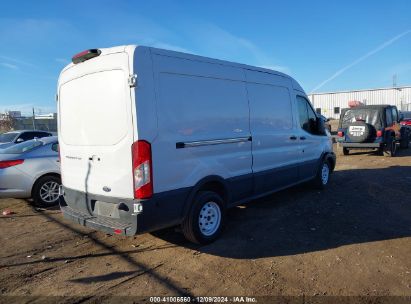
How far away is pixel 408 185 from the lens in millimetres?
8211

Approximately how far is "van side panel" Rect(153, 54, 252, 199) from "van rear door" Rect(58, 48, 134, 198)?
38cm

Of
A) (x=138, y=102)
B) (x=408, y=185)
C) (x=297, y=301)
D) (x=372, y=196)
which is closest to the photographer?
(x=297, y=301)

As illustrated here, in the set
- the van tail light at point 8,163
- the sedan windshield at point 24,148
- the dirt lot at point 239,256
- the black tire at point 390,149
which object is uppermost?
the sedan windshield at point 24,148

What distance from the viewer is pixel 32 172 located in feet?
22.6

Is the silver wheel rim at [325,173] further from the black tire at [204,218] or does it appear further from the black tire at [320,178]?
the black tire at [204,218]

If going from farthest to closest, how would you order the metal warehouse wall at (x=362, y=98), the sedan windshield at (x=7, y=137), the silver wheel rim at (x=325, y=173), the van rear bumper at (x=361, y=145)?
the metal warehouse wall at (x=362, y=98) → the sedan windshield at (x=7, y=137) → the van rear bumper at (x=361, y=145) → the silver wheel rim at (x=325, y=173)

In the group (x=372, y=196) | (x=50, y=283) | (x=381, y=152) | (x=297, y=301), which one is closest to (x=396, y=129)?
(x=381, y=152)

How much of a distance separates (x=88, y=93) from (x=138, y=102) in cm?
100

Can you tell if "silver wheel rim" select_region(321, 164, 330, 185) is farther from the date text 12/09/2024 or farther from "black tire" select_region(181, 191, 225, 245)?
the date text 12/09/2024

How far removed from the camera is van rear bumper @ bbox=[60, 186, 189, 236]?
397 cm

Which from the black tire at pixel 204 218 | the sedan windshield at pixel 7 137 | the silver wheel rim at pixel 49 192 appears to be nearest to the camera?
the black tire at pixel 204 218

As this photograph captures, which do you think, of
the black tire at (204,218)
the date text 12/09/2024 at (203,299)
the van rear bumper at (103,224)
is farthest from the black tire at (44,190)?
the date text 12/09/2024 at (203,299)

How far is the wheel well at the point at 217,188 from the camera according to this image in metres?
4.87

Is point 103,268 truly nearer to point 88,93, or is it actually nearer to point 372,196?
point 88,93
